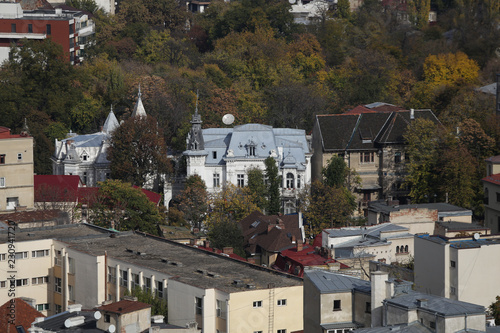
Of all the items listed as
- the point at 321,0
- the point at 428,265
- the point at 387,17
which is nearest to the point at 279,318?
the point at 428,265

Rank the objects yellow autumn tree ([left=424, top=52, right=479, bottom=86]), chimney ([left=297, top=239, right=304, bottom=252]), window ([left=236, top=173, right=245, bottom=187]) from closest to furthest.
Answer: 1. chimney ([left=297, top=239, right=304, bottom=252])
2. window ([left=236, top=173, right=245, bottom=187])
3. yellow autumn tree ([left=424, top=52, right=479, bottom=86])

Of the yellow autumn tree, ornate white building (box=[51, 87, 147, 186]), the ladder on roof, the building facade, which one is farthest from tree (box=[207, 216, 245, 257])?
the building facade

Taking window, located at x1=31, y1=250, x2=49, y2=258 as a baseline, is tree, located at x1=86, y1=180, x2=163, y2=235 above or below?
above

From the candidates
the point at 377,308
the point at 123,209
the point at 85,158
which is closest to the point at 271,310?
the point at 377,308

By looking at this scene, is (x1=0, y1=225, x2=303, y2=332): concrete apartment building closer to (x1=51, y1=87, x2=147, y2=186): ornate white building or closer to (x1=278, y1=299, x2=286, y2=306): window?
(x1=278, y1=299, x2=286, y2=306): window

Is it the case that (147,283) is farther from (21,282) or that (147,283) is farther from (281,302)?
(21,282)
